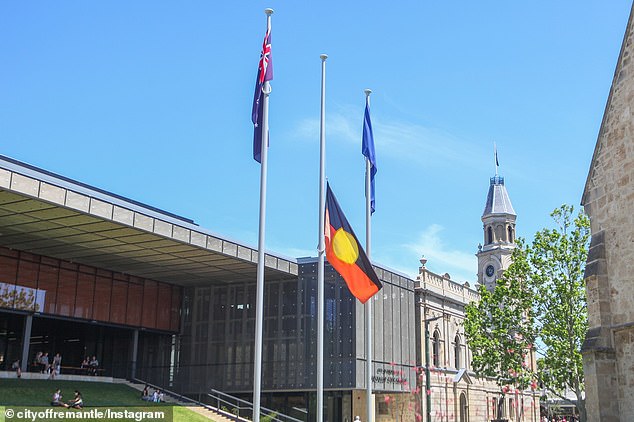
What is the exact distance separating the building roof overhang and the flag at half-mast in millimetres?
11820

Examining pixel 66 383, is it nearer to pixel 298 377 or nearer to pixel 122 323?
pixel 122 323

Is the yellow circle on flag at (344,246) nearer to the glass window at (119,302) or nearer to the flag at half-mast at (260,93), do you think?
the flag at half-mast at (260,93)

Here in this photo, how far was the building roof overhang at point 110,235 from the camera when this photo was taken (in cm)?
2789

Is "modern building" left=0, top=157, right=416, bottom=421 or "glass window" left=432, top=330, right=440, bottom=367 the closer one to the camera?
"modern building" left=0, top=157, right=416, bottom=421

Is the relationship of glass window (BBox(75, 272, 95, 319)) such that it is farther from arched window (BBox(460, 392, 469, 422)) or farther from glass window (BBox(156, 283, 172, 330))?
arched window (BBox(460, 392, 469, 422))

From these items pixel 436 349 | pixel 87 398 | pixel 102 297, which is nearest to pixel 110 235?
pixel 87 398

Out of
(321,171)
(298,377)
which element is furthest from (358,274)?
(298,377)

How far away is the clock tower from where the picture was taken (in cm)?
9369

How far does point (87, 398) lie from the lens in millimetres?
34062

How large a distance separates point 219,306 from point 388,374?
10499mm

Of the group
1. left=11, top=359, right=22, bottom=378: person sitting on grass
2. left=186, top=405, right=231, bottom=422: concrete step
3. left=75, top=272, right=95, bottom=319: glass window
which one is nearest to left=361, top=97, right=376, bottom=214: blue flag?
left=186, top=405, right=231, bottom=422: concrete step

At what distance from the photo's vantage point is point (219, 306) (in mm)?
42562

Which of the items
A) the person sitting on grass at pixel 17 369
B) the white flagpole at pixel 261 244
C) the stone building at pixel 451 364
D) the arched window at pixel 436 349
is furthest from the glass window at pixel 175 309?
the white flagpole at pixel 261 244

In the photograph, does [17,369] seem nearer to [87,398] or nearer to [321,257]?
[87,398]
